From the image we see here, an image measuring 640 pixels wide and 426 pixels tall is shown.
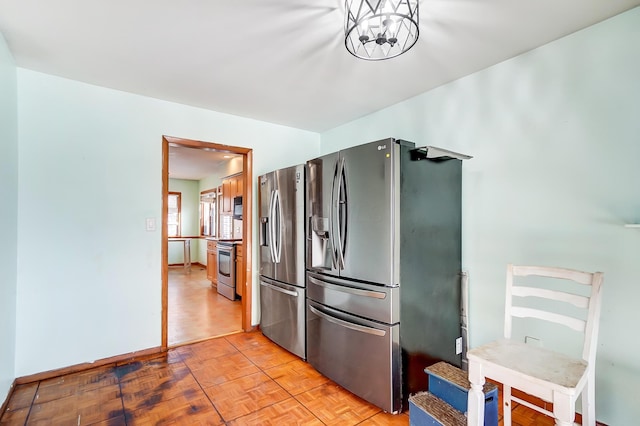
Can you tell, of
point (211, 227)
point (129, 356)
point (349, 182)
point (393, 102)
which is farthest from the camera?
point (211, 227)

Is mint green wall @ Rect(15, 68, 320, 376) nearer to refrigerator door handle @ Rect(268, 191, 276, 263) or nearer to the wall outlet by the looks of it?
refrigerator door handle @ Rect(268, 191, 276, 263)

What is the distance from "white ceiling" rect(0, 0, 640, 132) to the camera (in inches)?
65.9

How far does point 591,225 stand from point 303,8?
2148 mm

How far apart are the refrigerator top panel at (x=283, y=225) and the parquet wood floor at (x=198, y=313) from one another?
36.7 inches

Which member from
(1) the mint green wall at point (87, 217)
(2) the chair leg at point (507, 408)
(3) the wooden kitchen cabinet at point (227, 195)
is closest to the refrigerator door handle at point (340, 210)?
(2) the chair leg at point (507, 408)

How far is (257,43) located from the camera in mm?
2006

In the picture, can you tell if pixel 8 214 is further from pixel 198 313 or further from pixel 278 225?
pixel 198 313

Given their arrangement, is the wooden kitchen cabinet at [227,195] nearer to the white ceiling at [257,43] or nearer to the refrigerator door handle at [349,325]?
the white ceiling at [257,43]

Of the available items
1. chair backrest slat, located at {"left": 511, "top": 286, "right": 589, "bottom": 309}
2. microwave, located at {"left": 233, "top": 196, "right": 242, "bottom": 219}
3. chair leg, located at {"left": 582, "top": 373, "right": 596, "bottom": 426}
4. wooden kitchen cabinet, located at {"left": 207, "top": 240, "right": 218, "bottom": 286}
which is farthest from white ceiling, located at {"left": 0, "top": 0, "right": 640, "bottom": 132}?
wooden kitchen cabinet, located at {"left": 207, "top": 240, "right": 218, "bottom": 286}

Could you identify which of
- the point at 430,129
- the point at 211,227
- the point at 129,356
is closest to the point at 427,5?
the point at 430,129

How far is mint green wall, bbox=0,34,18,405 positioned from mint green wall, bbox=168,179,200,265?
6329 millimetres

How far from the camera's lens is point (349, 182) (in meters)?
2.22

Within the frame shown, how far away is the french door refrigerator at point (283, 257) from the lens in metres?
2.79

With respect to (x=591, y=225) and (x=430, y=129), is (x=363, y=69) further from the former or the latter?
(x=591, y=225)
